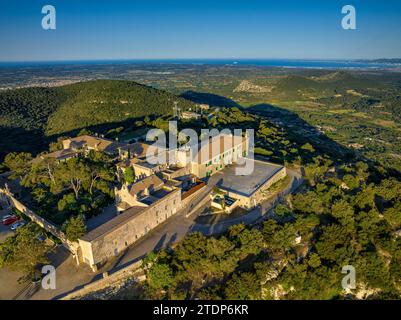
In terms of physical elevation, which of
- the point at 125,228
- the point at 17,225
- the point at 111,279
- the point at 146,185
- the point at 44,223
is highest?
the point at 146,185

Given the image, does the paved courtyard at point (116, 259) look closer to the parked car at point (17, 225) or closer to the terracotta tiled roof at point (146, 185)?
the terracotta tiled roof at point (146, 185)

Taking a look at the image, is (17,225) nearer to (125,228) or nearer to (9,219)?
A: (9,219)

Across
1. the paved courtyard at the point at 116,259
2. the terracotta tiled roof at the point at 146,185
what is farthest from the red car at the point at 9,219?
the terracotta tiled roof at the point at 146,185

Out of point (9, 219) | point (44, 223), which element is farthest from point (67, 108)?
point (44, 223)

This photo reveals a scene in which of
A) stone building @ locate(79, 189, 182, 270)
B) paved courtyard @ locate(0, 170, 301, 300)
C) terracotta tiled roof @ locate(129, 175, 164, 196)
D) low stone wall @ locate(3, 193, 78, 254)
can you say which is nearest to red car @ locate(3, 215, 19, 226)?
low stone wall @ locate(3, 193, 78, 254)

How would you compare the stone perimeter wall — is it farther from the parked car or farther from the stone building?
the stone building
